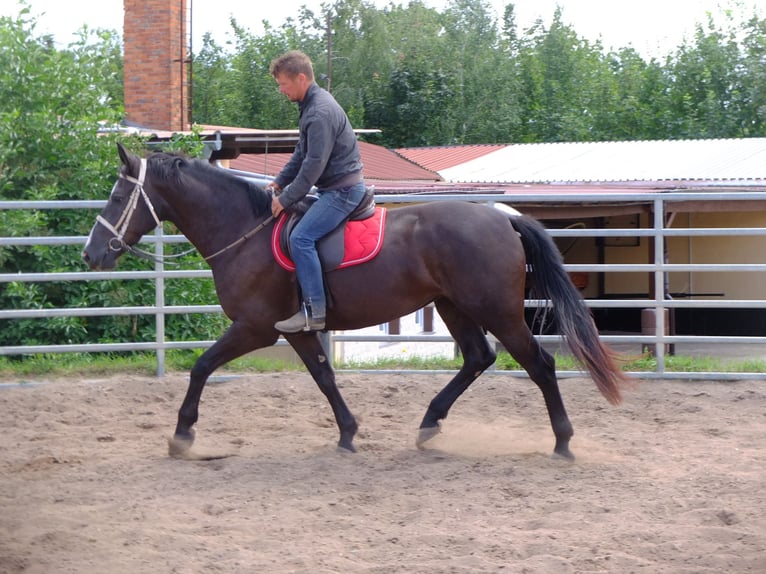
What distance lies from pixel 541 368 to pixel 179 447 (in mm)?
2306

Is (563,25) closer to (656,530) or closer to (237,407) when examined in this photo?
(237,407)

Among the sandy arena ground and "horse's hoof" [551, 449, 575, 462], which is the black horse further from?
the sandy arena ground

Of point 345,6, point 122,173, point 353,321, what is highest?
point 345,6

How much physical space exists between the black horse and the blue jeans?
182 mm

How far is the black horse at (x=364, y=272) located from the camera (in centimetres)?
598

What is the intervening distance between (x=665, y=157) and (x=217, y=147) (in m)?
10.6

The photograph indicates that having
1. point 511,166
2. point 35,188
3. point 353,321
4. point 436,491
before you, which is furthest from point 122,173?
point 511,166

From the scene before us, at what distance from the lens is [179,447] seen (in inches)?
236

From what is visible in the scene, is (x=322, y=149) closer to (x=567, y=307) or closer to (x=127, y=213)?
(x=127, y=213)

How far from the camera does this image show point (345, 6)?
33594mm

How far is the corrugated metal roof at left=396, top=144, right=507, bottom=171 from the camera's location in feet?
69.1

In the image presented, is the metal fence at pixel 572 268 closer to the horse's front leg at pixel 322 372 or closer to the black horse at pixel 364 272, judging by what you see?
the black horse at pixel 364 272

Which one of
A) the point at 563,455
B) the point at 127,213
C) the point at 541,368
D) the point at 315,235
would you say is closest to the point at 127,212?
the point at 127,213

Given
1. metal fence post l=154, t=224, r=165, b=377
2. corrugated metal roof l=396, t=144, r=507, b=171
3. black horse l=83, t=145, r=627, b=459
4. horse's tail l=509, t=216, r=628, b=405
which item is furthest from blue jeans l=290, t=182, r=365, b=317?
corrugated metal roof l=396, t=144, r=507, b=171
